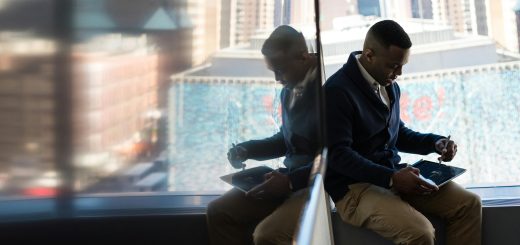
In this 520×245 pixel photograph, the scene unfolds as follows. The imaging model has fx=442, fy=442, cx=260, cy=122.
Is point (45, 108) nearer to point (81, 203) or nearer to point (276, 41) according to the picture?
point (81, 203)

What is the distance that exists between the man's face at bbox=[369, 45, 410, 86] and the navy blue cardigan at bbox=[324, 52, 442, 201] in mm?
52

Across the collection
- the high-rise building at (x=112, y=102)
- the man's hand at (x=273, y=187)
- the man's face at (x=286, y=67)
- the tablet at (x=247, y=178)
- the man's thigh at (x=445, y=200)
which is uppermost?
the man's face at (x=286, y=67)

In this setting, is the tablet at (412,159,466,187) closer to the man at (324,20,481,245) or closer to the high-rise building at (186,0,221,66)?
the man at (324,20,481,245)

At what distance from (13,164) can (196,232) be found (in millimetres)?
144

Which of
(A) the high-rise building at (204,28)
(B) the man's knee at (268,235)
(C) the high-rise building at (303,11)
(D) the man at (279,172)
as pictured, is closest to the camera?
(A) the high-rise building at (204,28)

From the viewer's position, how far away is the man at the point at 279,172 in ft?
1.11

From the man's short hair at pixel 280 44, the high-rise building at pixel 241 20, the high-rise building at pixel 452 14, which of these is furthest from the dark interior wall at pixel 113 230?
the high-rise building at pixel 452 14

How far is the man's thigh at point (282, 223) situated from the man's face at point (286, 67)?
18cm

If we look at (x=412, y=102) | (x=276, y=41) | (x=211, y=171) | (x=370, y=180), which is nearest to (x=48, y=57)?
(x=211, y=171)

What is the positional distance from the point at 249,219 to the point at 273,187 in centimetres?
14

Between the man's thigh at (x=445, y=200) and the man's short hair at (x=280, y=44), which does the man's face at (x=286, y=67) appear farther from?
the man's thigh at (x=445, y=200)

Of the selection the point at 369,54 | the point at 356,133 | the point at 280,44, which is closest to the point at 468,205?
the point at 356,133

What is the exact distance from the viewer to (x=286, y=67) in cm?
65

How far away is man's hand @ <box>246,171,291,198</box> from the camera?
1.52 feet
